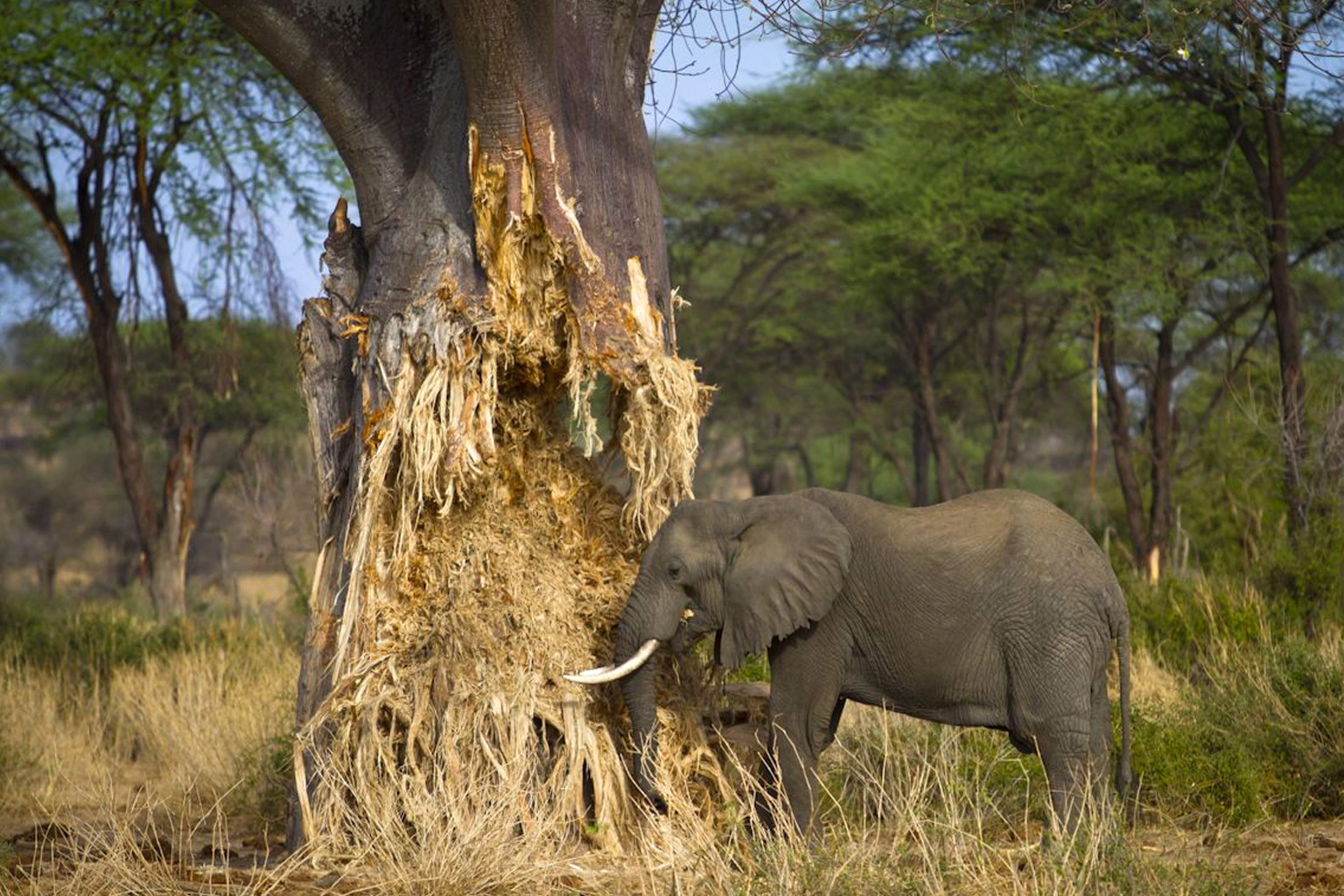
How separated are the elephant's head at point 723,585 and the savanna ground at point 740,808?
0.51 meters

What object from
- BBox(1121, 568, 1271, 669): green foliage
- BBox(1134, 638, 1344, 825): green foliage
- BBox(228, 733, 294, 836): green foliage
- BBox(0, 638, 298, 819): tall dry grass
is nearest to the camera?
BBox(1134, 638, 1344, 825): green foliage

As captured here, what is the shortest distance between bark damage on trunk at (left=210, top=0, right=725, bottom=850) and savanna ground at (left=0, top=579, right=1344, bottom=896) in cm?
28

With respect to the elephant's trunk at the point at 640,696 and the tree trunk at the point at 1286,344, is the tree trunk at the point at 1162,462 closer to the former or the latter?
the tree trunk at the point at 1286,344

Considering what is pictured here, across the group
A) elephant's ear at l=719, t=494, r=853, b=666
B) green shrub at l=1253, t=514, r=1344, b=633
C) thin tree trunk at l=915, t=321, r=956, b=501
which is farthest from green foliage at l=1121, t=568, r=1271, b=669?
thin tree trunk at l=915, t=321, r=956, b=501

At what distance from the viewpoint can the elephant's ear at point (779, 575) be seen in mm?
5984

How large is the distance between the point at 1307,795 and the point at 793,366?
20.7 meters

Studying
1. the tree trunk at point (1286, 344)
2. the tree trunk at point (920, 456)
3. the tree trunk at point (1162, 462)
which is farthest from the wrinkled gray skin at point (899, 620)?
the tree trunk at point (920, 456)

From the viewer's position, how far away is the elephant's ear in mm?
5984

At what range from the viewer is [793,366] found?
27.5 m

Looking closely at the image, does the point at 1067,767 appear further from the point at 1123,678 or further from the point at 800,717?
the point at 800,717

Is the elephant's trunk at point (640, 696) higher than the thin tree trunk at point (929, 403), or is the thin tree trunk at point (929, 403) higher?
the thin tree trunk at point (929, 403)

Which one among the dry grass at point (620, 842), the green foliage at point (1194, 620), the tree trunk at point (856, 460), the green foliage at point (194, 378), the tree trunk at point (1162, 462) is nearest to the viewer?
the dry grass at point (620, 842)

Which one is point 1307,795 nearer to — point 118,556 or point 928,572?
point 928,572

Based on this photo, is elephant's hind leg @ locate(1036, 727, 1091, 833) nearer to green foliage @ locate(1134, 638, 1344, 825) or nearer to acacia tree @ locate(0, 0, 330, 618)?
green foliage @ locate(1134, 638, 1344, 825)
